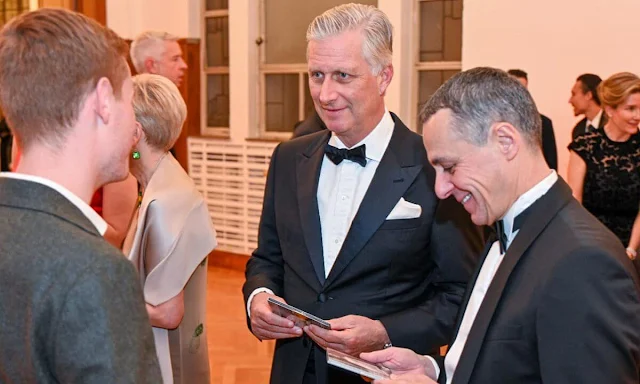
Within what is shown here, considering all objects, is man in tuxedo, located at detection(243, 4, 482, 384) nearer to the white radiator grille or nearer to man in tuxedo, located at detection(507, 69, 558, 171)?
man in tuxedo, located at detection(507, 69, 558, 171)

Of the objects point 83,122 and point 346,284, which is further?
point 346,284

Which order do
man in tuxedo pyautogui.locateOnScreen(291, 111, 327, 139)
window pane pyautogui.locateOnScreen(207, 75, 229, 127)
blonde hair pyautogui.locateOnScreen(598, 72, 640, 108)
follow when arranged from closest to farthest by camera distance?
man in tuxedo pyautogui.locateOnScreen(291, 111, 327, 139)
blonde hair pyautogui.locateOnScreen(598, 72, 640, 108)
window pane pyautogui.locateOnScreen(207, 75, 229, 127)

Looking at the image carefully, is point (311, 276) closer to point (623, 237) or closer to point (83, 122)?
point (83, 122)

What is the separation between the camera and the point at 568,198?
1774 millimetres

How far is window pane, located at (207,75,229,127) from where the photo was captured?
928 cm

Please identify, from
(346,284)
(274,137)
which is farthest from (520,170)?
(274,137)

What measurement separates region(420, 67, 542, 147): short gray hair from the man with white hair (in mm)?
4151

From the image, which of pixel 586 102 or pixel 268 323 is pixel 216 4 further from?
pixel 268 323

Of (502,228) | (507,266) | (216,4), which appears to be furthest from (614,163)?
(216,4)

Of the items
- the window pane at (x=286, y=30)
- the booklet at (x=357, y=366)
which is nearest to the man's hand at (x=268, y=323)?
the booklet at (x=357, y=366)

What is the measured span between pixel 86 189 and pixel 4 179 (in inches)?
5.5

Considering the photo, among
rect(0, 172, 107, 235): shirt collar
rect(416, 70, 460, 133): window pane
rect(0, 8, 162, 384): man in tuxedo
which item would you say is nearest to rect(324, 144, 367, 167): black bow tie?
rect(0, 8, 162, 384): man in tuxedo

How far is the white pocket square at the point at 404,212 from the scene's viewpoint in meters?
2.47

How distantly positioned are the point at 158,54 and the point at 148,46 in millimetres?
104
